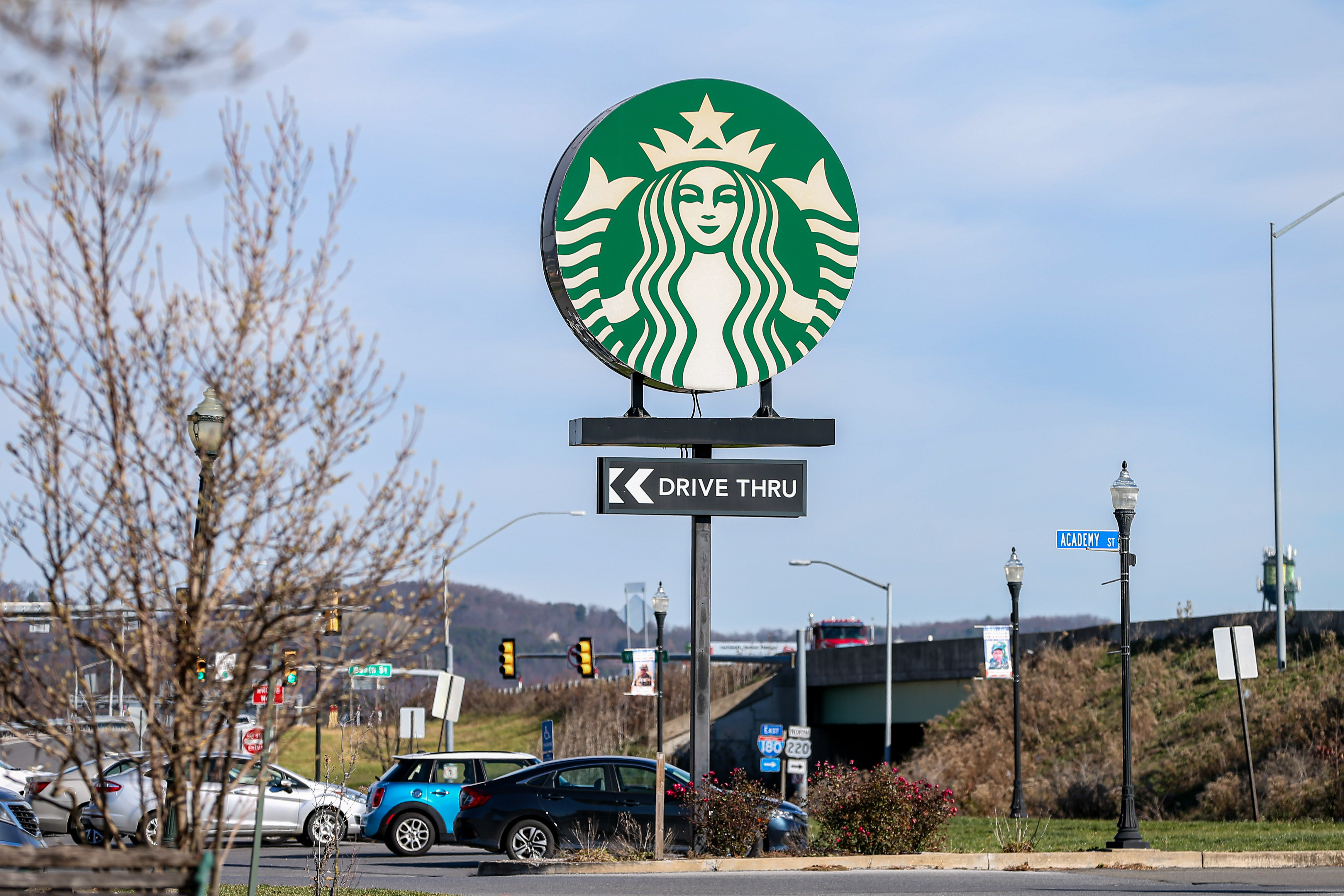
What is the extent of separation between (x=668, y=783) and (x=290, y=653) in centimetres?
1218

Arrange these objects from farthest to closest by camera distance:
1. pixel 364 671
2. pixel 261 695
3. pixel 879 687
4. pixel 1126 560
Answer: pixel 879 687, pixel 1126 560, pixel 364 671, pixel 261 695

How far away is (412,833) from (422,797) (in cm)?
57

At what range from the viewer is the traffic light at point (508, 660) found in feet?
141

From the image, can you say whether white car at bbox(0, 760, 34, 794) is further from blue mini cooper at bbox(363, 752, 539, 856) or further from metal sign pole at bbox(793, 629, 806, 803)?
metal sign pole at bbox(793, 629, 806, 803)

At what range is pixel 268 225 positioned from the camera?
6887 millimetres

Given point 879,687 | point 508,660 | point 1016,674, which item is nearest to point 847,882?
point 1016,674

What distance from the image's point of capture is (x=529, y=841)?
1944cm

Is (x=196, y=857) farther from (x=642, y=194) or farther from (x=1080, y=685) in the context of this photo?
(x=1080, y=685)

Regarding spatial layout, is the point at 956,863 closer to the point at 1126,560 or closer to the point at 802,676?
the point at 1126,560

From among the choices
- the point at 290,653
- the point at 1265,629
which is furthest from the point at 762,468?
the point at 1265,629

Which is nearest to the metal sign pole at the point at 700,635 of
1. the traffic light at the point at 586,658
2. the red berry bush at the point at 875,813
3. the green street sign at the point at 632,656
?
the red berry bush at the point at 875,813

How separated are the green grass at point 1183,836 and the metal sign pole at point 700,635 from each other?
4258 millimetres

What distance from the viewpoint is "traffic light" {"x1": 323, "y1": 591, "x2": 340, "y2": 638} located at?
7.01m

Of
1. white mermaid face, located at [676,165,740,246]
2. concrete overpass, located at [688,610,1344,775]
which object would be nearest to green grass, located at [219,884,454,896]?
white mermaid face, located at [676,165,740,246]
